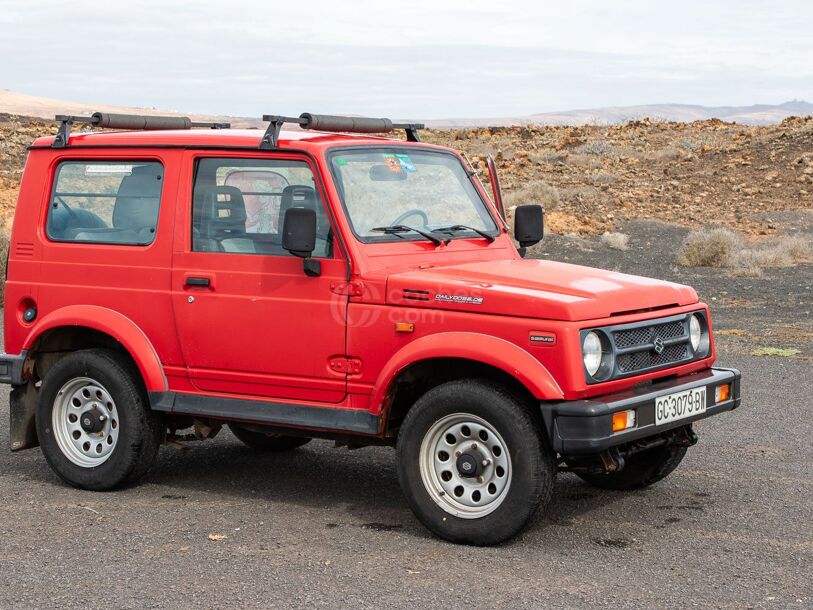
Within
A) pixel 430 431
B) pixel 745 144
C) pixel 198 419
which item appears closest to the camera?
pixel 430 431

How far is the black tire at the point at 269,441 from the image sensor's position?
814 centimetres

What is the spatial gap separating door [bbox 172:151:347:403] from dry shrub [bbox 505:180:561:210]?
23872 millimetres

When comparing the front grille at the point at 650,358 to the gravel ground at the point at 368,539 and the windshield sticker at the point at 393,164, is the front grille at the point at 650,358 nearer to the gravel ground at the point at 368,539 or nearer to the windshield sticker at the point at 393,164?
the gravel ground at the point at 368,539

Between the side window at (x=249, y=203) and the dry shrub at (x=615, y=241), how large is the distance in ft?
60.3

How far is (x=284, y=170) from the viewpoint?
6531 mm

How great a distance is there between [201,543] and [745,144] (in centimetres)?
3547

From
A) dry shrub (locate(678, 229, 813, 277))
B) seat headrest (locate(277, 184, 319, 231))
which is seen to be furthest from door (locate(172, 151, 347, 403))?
dry shrub (locate(678, 229, 813, 277))

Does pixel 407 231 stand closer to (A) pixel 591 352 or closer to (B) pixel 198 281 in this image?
(B) pixel 198 281

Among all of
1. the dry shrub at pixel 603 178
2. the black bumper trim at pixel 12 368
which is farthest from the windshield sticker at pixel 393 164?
the dry shrub at pixel 603 178

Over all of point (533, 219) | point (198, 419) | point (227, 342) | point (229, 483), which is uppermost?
point (533, 219)

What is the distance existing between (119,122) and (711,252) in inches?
648

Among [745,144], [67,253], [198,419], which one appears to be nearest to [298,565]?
[198,419]

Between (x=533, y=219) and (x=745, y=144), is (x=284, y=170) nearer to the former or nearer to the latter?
(x=533, y=219)

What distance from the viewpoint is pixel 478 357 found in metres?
5.72
